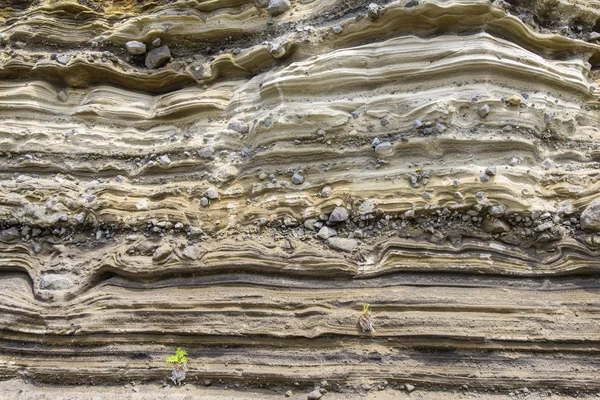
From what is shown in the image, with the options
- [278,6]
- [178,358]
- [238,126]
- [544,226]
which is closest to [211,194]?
[238,126]

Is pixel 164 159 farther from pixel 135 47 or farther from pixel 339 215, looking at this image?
pixel 339 215

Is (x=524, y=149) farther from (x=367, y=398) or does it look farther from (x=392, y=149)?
(x=367, y=398)

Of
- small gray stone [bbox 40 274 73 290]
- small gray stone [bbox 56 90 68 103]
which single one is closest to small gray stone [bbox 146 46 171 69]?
small gray stone [bbox 56 90 68 103]

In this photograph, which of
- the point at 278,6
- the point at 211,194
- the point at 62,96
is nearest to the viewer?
the point at 211,194

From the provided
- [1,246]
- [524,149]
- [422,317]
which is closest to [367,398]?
[422,317]

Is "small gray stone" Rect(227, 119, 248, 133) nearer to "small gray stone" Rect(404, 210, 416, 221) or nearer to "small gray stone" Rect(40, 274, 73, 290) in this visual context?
"small gray stone" Rect(404, 210, 416, 221)

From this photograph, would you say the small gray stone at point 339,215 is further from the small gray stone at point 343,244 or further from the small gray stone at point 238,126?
the small gray stone at point 238,126
